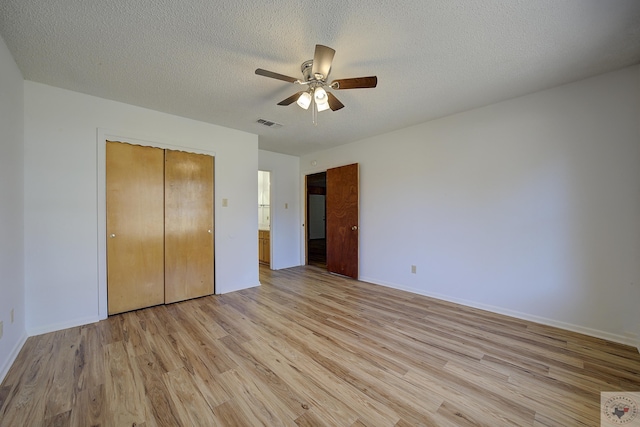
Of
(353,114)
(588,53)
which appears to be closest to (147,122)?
(353,114)

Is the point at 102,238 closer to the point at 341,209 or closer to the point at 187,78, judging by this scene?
the point at 187,78

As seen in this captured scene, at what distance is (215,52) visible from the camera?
208 centimetres

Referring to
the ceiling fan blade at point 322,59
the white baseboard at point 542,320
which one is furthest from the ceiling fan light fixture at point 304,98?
the white baseboard at point 542,320

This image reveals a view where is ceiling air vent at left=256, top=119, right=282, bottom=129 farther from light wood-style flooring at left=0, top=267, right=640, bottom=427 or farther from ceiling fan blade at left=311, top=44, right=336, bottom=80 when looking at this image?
light wood-style flooring at left=0, top=267, right=640, bottom=427

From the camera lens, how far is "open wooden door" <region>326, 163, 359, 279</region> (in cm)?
457

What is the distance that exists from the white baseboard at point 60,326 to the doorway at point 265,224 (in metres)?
3.17

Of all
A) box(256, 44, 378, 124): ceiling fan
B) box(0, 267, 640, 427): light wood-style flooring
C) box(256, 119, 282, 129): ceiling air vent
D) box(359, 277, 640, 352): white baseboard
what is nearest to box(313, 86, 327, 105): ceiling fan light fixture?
box(256, 44, 378, 124): ceiling fan

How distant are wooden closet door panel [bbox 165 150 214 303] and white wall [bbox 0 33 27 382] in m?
1.25

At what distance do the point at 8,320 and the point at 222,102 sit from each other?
2.74m

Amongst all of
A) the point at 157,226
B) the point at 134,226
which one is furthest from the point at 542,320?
the point at 134,226

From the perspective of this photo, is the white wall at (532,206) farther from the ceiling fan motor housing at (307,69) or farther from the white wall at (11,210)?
the white wall at (11,210)

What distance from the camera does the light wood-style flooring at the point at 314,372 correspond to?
1.52 m

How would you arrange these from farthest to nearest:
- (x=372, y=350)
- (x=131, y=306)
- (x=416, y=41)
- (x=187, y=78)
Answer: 1. (x=131, y=306)
2. (x=187, y=78)
3. (x=372, y=350)
4. (x=416, y=41)

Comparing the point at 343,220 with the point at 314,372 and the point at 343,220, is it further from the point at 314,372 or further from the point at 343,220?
the point at 314,372
